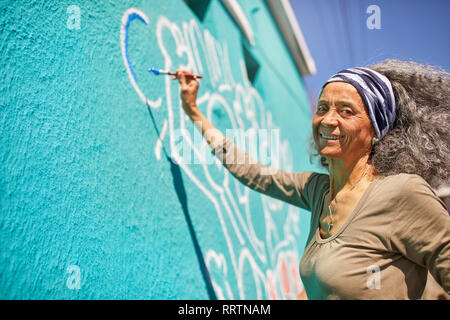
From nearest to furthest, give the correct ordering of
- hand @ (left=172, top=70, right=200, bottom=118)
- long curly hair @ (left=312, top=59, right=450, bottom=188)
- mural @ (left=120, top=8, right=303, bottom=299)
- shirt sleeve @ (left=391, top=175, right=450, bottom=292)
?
shirt sleeve @ (left=391, top=175, right=450, bottom=292) → long curly hair @ (left=312, top=59, right=450, bottom=188) → hand @ (left=172, top=70, right=200, bottom=118) → mural @ (left=120, top=8, right=303, bottom=299)

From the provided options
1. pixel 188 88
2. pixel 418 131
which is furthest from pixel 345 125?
pixel 188 88

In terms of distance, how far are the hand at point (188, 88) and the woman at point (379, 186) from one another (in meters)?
0.66

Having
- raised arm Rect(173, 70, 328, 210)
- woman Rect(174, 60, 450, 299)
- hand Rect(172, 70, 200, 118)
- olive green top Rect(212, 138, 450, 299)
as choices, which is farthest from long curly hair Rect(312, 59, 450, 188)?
hand Rect(172, 70, 200, 118)

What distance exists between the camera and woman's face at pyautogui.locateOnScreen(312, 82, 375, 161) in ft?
4.42

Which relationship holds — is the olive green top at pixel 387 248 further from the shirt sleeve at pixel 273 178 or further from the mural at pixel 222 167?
the mural at pixel 222 167

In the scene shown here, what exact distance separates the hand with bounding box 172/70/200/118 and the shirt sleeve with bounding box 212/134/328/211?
0.26m

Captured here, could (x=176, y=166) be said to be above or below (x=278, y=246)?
above

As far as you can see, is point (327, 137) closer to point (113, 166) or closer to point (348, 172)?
point (348, 172)

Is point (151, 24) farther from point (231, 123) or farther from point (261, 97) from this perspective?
point (261, 97)

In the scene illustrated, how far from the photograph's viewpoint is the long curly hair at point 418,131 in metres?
1.33

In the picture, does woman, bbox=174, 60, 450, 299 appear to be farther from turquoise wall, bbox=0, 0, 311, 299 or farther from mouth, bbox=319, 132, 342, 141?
turquoise wall, bbox=0, 0, 311, 299

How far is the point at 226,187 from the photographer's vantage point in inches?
98.5

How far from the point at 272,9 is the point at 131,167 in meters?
4.81
